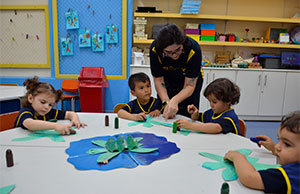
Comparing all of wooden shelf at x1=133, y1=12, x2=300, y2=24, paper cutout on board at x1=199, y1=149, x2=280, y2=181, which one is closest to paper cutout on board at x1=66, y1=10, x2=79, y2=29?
wooden shelf at x1=133, y1=12, x2=300, y2=24

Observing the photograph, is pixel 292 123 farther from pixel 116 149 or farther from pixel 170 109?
pixel 170 109

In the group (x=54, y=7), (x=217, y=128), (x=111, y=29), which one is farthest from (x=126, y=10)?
(x=217, y=128)

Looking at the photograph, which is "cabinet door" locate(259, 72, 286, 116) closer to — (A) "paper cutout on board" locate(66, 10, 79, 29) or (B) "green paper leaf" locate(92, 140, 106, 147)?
(A) "paper cutout on board" locate(66, 10, 79, 29)

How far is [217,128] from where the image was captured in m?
1.16

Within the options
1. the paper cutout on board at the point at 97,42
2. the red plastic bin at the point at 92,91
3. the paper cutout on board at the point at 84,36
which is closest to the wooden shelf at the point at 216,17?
the paper cutout on board at the point at 97,42

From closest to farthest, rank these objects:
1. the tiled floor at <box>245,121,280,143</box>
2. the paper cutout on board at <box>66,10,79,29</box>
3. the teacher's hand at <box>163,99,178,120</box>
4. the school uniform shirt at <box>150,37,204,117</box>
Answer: the teacher's hand at <box>163,99,178,120</box>
the school uniform shirt at <box>150,37,204,117</box>
the tiled floor at <box>245,121,280,143</box>
the paper cutout on board at <box>66,10,79,29</box>

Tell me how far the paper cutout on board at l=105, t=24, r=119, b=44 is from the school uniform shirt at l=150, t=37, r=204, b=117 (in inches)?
93.0

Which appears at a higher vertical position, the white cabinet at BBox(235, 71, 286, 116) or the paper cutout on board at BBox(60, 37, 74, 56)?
the paper cutout on board at BBox(60, 37, 74, 56)

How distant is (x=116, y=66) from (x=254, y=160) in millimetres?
3348

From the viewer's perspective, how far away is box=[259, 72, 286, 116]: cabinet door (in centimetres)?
367

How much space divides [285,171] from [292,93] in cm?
379

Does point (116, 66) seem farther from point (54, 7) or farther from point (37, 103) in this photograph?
point (37, 103)

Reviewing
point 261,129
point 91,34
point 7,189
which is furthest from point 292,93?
point 7,189

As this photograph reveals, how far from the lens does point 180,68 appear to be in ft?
5.33
